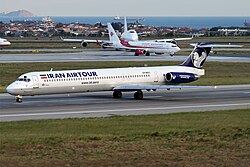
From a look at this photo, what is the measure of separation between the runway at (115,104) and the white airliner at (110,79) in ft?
2.63

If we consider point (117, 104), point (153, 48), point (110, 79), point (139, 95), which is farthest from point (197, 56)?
point (153, 48)

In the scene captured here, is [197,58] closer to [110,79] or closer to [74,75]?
[110,79]

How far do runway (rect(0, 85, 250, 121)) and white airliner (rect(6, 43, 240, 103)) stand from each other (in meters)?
0.80

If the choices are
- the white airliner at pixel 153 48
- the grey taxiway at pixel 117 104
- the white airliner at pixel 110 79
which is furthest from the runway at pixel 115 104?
the white airliner at pixel 153 48

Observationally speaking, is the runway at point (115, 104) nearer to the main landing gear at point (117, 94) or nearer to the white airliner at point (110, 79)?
the main landing gear at point (117, 94)

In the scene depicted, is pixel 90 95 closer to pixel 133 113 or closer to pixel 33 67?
pixel 133 113

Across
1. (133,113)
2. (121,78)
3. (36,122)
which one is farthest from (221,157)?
(121,78)

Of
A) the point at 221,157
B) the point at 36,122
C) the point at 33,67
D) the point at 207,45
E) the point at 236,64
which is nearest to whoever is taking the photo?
the point at 221,157

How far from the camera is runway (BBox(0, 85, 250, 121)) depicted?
40875mm

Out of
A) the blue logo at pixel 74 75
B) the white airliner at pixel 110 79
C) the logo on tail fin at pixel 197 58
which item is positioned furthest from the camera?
the logo on tail fin at pixel 197 58

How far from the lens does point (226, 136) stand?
100 ft

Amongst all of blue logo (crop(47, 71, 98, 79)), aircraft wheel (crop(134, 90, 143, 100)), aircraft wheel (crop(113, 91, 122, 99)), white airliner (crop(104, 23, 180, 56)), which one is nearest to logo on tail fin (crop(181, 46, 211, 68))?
aircraft wheel (crop(134, 90, 143, 100))

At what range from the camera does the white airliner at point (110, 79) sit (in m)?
46.3

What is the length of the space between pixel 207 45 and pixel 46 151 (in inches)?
1226
